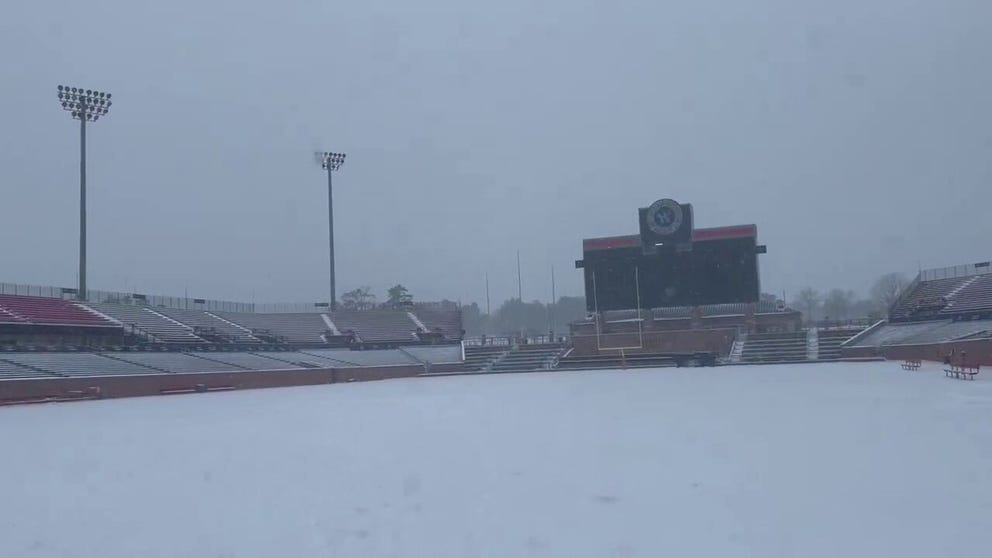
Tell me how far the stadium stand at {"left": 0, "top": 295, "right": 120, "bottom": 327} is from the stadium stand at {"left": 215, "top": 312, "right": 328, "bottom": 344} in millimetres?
8671

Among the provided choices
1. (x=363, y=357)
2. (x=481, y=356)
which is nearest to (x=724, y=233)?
(x=481, y=356)

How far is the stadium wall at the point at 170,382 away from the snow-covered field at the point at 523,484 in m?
10.7

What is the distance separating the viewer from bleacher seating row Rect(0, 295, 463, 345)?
107 feet

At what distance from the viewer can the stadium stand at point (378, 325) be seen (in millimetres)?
45544

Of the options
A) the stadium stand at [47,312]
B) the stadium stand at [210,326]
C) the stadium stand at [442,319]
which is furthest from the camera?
the stadium stand at [442,319]

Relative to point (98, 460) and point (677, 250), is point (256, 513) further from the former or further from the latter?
point (677, 250)

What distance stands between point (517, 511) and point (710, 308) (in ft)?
122

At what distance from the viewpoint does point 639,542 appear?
5207mm

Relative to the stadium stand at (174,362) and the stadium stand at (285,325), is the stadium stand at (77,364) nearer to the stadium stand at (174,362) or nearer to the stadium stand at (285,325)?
the stadium stand at (174,362)

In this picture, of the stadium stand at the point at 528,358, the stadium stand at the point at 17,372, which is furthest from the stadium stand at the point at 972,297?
the stadium stand at the point at 17,372

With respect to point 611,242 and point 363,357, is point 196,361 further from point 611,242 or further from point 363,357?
point 611,242

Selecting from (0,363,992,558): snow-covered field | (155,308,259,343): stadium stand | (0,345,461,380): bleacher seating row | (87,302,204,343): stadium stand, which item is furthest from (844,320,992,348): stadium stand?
(87,302,204,343): stadium stand

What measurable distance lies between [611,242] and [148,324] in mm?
21509

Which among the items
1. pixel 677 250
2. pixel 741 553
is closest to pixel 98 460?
pixel 741 553
